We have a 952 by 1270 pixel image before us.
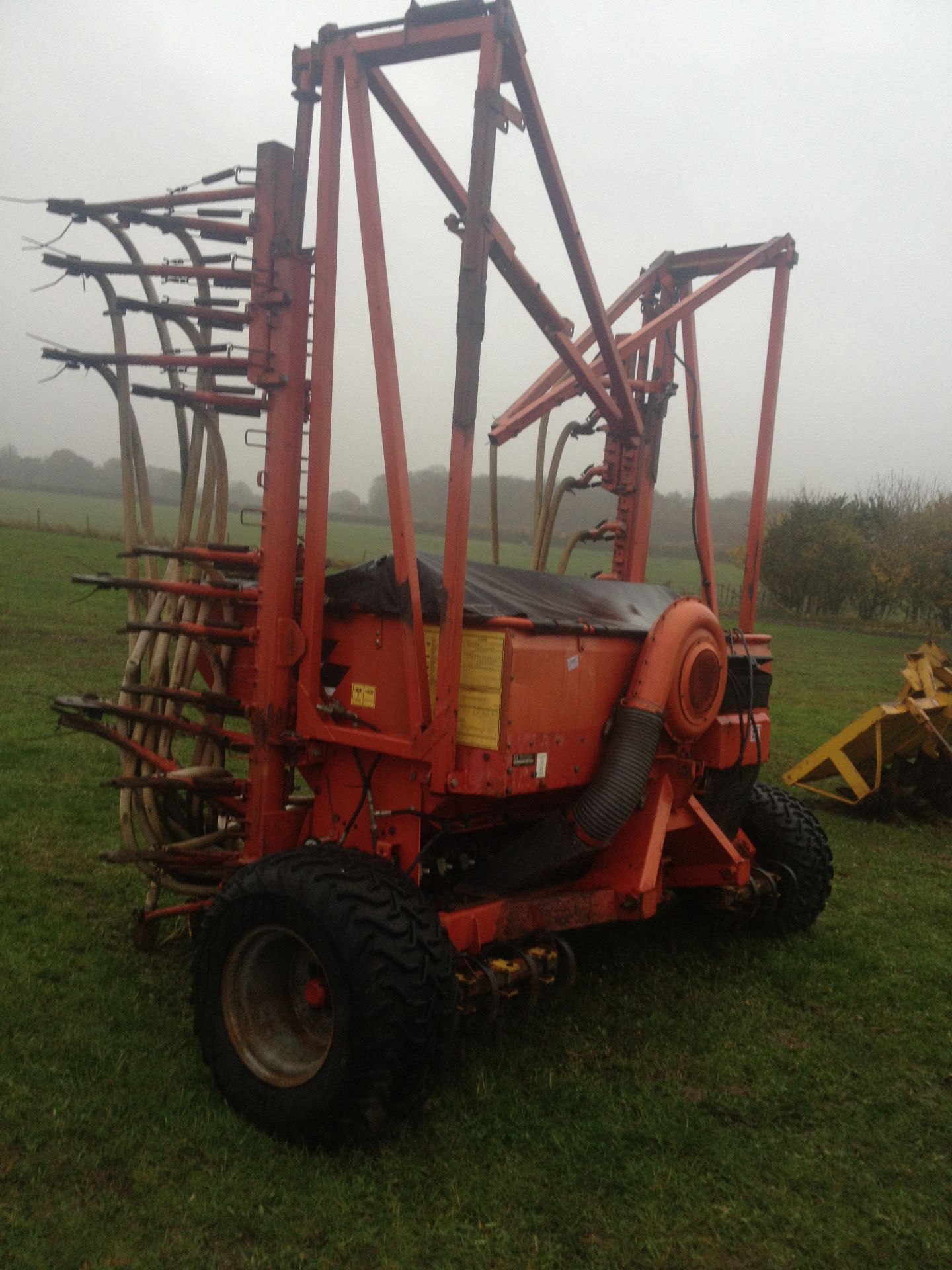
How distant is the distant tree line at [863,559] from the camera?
3353 centimetres

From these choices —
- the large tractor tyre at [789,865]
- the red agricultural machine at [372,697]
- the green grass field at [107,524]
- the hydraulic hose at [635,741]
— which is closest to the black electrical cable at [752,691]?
the red agricultural machine at [372,697]

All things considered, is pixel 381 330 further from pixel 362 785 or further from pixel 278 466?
pixel 362 785

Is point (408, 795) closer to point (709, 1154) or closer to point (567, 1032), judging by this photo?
point (567, 1032)

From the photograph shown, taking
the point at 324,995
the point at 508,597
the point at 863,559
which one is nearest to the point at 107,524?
the point at 863,559

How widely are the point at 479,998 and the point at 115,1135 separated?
4.64ft

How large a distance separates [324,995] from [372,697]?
111 cm

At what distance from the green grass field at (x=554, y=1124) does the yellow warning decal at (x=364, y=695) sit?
1.37 meters

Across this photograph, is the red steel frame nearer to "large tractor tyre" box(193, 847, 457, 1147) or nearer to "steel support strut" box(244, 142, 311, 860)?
"steel support strut" box(244, 142, 311, 860)

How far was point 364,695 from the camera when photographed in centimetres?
402

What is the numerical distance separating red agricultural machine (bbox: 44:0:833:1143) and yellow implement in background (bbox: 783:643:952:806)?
345 centimetres

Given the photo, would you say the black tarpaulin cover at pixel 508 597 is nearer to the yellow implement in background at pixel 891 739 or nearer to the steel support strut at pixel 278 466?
the steel support strut at pixel 278 466

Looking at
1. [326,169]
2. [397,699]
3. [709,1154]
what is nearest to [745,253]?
[326,169]

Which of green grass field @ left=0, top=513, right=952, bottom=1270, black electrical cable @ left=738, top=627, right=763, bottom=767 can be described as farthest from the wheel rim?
black electrical cable @ left=738, top=627, right=763, bottom=767

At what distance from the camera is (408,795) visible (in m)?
3.87
